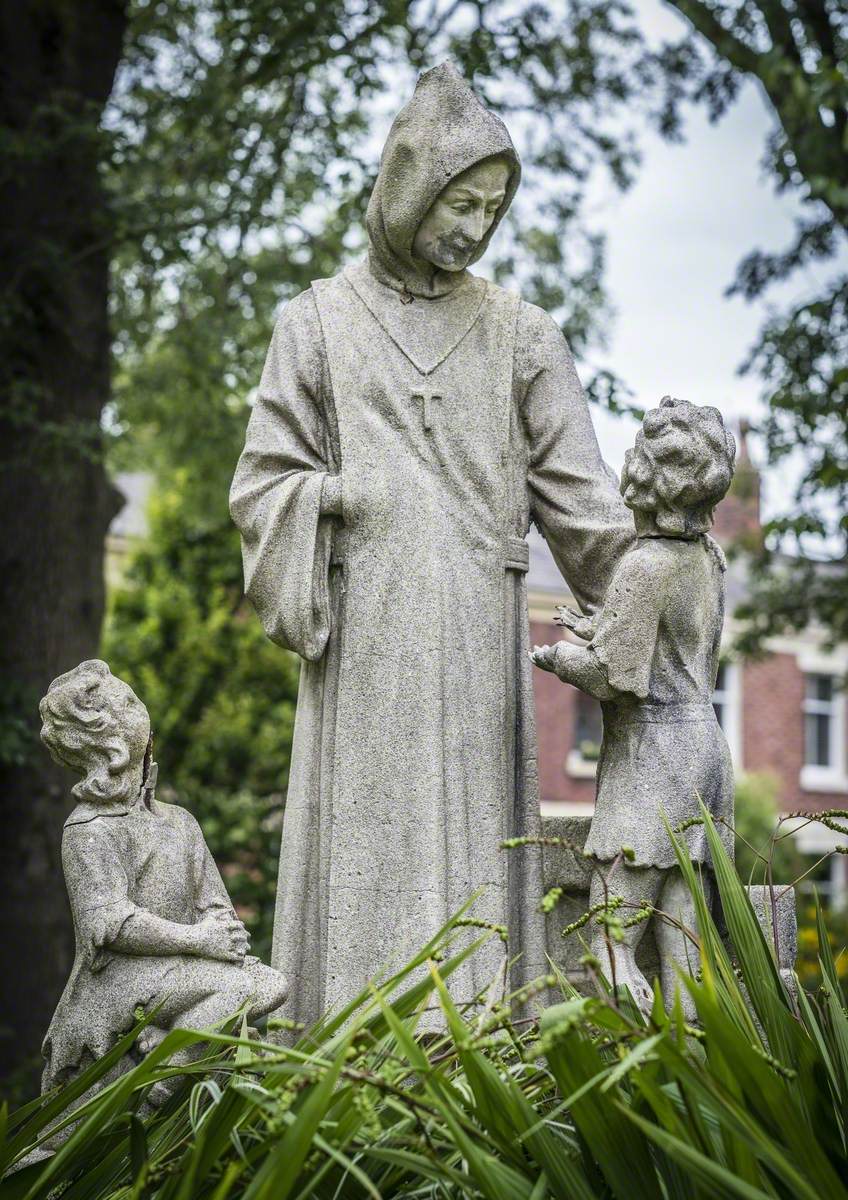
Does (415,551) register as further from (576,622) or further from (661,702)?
(661,702)

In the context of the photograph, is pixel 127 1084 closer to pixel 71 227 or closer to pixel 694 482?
pixel 694 482

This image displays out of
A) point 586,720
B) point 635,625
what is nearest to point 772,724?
point 586,720

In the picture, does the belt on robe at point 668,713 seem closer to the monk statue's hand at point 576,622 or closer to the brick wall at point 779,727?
the monk statue's hand at point 576,622

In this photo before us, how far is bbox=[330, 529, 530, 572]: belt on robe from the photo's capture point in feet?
17.1

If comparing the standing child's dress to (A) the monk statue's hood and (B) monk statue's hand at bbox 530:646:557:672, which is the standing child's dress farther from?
(A) the monk statue's hood

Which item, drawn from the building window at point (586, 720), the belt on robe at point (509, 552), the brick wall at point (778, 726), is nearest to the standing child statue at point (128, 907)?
the belt on robe at point (509, 552)

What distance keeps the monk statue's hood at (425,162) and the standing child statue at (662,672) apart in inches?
37.0

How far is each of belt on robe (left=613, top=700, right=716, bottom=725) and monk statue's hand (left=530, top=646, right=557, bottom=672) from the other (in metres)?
0.25

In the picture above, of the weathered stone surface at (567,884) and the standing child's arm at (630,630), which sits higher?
the standing child's arm at (630,630)

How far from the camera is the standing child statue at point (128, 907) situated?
465 cm

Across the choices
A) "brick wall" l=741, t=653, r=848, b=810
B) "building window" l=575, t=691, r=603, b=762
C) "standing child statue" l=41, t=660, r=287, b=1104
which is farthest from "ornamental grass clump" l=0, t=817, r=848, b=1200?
"brick wall" l=741, t=653, r=848, b=810

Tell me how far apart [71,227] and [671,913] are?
854 cm

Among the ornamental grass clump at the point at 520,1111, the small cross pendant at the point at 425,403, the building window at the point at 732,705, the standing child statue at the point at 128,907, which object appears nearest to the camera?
the ornamental grass clump at the point at 520,1111

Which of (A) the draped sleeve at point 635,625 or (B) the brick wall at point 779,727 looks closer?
(A) the draped sleeve at point 635,625
